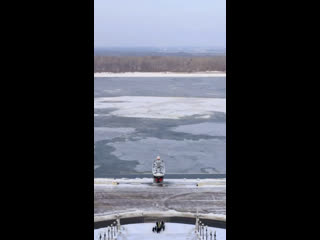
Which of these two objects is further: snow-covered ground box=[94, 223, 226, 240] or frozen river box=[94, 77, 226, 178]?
frozen river box=[94, 77, 226, 178]

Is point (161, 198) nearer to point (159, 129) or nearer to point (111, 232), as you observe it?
point (111, 232)

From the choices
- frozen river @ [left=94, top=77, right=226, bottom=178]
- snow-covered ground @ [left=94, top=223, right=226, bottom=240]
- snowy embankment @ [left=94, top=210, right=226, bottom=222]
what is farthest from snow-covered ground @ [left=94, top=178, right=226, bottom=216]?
frozen river @ [left=94, top=77, right=226, bottom=178]

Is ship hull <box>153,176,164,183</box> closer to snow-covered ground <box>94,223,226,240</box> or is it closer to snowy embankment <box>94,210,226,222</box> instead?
snowy embankment <box>94,210,226,222</box>

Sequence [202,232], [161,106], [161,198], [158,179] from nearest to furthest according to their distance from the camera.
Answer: [202,232], [161,198], [158,179], [161,106]

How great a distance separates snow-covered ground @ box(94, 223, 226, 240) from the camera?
975 cm

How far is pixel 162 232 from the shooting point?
9.99 metres

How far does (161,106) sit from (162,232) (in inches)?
679

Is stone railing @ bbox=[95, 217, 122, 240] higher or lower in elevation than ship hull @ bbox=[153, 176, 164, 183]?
lower

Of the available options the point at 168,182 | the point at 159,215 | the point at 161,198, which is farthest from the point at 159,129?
the point at 159,215

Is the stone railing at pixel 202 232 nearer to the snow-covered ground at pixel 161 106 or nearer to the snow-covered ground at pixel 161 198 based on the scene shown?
the snow-covered ground at pixel 161 198
